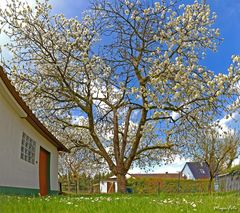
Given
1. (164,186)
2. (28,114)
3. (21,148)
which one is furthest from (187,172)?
(28,114)

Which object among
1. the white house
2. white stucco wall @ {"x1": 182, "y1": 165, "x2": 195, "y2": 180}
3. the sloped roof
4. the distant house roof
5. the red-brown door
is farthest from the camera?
white stucco wall @ {"x1": 182, "y1": 165, "x2": 195, "y2": 180}

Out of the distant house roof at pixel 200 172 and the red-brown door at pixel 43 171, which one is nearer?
the red-brown door at pixel 43 171

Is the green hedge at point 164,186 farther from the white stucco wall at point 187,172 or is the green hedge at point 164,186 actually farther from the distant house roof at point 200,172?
the white stucco wall at point 187,172

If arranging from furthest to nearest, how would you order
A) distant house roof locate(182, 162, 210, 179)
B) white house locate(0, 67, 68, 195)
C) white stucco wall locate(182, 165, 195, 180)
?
white stucco wall locate(182, 165, 195, 180)
distant house roof locate(182, 162, 210, 179)
white house locate(0, 67, 68, 195)

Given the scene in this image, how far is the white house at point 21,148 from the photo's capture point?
11.2m

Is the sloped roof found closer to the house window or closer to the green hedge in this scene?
the house window

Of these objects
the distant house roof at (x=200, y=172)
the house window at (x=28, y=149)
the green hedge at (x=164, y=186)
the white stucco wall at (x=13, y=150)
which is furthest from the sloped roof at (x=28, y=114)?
the distant house roof at (x=200, y=172)

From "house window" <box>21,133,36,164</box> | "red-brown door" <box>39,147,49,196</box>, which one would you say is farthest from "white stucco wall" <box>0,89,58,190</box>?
"red-brown door" <box>39,147,49,196</box>

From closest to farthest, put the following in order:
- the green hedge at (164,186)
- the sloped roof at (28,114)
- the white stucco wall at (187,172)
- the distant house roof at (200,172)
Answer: the sloped roof at (28,114) < the green hedge at (164,186) < the distant house roof at (200,172) < the white stucco wall at (187,172)

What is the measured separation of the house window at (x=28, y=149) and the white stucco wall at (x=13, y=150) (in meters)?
0.17

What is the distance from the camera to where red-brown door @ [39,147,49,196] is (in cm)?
1661

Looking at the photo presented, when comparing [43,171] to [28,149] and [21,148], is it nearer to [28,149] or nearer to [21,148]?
[28,149]

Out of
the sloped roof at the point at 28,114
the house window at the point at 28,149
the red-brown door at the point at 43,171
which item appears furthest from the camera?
the red-brown door at the point at 43,171

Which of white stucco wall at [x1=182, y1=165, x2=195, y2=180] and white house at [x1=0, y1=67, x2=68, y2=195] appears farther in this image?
white stucco wall at [x1=182, y1=165, x2=195, y2=180]
